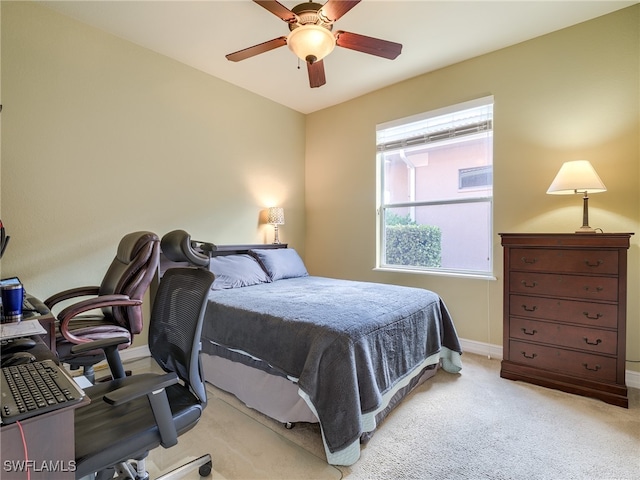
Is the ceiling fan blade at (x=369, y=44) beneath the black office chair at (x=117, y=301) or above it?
above

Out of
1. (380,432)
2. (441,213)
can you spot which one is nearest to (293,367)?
(380,432)

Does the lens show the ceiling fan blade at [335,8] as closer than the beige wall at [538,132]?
Yes

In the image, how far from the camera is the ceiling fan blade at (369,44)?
2.07m

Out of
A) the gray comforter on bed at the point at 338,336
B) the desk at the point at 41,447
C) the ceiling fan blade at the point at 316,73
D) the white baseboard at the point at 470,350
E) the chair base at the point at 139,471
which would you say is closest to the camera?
the desk at the point at 41,447

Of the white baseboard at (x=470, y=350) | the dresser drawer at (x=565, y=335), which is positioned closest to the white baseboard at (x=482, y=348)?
the white baseboard at (x=470, y=350)

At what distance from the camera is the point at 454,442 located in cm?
181

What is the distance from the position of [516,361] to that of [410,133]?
252cm

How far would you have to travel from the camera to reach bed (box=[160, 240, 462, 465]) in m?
1.65

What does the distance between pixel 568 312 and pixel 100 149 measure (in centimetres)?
399

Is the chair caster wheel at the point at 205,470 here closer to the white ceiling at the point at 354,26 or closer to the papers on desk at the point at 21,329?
the papers on desk at the point at 21,329

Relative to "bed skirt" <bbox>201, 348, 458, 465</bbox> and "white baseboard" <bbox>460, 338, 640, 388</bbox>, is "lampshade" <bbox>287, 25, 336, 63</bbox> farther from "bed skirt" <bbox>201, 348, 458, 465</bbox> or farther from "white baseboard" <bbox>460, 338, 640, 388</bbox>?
"white baseboard" <bbox>460, 338, 640, 388</bbox>

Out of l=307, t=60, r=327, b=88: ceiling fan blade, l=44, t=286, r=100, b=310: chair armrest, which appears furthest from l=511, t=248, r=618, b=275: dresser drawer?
l=44, t=286, r=100, b=310: chair armrest

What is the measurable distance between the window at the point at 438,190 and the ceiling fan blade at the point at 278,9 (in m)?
2.00

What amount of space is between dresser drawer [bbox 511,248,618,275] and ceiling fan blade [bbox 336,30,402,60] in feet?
5.89
